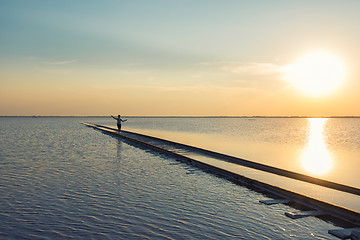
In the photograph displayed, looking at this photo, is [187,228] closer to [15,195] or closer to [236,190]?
[236,190]

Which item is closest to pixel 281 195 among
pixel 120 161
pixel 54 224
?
pixel 54 224

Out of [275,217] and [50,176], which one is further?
[50,176]

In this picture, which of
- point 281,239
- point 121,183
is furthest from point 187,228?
point 121,183

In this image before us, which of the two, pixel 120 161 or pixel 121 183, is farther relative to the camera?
pixel 120 161

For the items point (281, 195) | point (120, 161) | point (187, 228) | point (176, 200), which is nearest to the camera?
point (187, 228)

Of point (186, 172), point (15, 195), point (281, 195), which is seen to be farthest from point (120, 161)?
point (281, 195)

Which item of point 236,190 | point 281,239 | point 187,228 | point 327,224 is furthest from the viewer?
point 236,190

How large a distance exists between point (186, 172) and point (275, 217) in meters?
8.36

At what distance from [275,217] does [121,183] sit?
764cm

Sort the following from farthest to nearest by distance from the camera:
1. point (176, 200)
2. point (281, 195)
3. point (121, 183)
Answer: point (121, 183), point (281, 195), point (176, 200)

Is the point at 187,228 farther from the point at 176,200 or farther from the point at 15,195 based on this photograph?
the point at 15,195

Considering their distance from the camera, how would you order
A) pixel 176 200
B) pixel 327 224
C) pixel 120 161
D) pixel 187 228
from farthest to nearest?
1. pixel 120 161
2. pixel 176 200
3. pixel 327 224
4. pixel 187 228

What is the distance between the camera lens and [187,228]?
28.2 ft

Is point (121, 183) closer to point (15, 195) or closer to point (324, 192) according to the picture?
point (15, 195)
